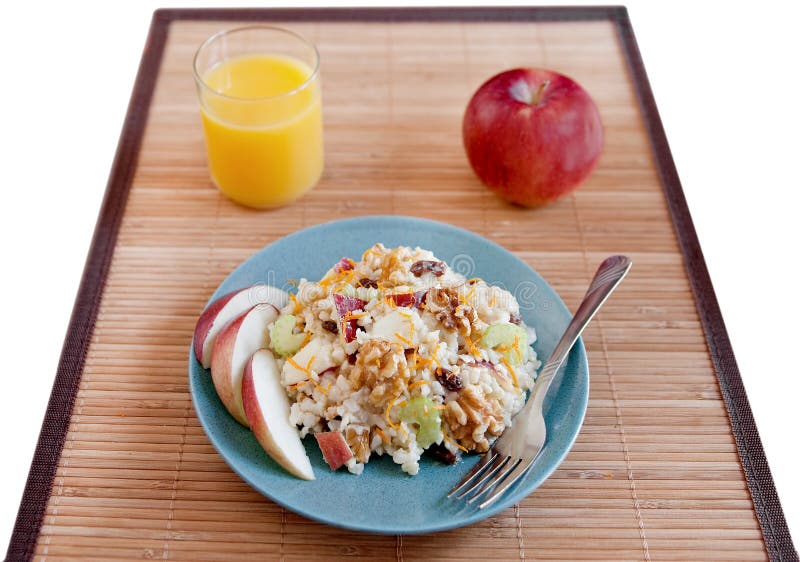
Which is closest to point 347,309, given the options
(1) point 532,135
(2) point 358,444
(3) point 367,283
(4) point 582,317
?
(3) point 367,283

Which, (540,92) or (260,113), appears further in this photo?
(540,92)

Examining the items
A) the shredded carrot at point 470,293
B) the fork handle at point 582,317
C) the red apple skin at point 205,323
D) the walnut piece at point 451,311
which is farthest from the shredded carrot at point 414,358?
the red apple skin at point 205,323

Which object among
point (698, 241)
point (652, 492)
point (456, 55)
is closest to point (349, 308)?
point (652, 492)

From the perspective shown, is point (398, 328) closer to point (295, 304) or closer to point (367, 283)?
point (367, 283)

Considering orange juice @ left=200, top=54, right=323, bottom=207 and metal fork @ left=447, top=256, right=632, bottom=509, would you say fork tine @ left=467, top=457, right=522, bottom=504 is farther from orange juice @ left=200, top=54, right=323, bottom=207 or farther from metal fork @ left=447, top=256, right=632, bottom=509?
orange juice @ left=200, top=54, right=323, bottom=207

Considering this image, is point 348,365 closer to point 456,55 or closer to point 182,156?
point 182,156

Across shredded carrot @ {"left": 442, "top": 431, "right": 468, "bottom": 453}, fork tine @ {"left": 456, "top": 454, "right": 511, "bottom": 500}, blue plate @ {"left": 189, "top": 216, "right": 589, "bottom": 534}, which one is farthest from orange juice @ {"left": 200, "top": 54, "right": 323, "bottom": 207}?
fork tine @ {"left": 456, "top": 454, "right": 511, "bottom": 500}

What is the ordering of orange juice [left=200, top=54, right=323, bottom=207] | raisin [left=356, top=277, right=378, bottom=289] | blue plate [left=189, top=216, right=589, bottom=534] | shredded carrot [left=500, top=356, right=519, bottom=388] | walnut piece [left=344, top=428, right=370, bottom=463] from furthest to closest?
orange juice [left=200, top=54, right=323, bottom=207], raisin [left=356, top=277, right=378, bottom=289], shredded carrot [left=500, top=356, right=519, bottom=388], walnut piece [left=344, top=428, right=370, bottom=463], blue plate [left=189, top=216, right=589, bottom=534]
